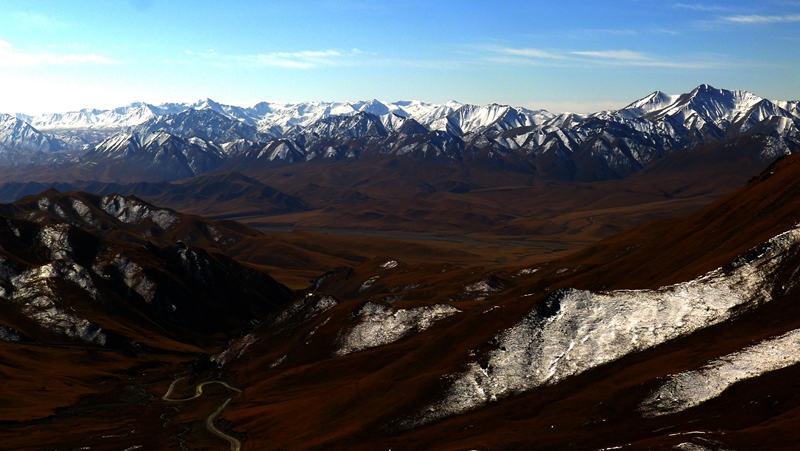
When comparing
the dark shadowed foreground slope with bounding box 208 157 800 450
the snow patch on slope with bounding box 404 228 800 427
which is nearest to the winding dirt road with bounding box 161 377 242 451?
the dark shadowed foreground slope with bounding box 208 157 800 450

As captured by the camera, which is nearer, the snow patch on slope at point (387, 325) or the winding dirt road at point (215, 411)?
the winding dirt road at point (215, 411)

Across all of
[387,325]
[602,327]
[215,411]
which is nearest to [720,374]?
[602,327]

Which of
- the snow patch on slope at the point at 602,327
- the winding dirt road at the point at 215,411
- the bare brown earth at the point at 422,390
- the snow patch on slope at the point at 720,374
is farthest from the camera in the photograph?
the winding dirt road at the point at 215,411

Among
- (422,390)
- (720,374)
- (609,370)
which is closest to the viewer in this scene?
(720,374)

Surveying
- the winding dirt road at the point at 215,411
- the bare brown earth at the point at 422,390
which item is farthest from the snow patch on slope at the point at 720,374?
the winding dirt road at the point at 215,411

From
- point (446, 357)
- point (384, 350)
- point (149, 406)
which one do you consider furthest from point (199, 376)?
point (446, 357)

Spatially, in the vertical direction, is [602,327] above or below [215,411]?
above

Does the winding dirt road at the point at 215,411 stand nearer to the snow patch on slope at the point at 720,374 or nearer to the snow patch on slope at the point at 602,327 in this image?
the snow patch on slope at the point at 602,327

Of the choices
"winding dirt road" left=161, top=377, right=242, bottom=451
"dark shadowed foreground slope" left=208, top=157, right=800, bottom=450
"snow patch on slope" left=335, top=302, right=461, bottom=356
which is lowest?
"winding dirt road" left=161, top=377, right=242, bottom=451

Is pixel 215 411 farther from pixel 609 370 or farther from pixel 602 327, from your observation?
pixel 609 370

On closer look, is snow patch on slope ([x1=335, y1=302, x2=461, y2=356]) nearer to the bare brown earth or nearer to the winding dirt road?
the bare brown earth

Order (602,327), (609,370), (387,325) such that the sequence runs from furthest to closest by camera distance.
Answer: (387,325) < (602,327) < (609,370)
